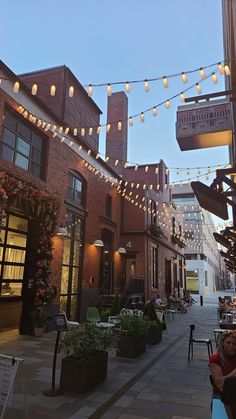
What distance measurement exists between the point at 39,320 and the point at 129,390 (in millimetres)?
5069

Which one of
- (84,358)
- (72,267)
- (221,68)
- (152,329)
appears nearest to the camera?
(84,358)

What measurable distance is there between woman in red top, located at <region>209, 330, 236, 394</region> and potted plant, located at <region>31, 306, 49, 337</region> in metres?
7.04

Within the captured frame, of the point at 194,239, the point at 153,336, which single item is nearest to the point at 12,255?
the point at 153,336

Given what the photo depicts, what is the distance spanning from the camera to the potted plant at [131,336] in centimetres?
735

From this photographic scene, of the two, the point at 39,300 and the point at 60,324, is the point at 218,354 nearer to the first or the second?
the point at 60,324

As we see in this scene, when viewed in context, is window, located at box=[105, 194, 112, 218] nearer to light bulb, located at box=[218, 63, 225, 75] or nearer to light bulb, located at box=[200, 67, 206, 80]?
light bulb, located at box=[200, 67, 206, 80]

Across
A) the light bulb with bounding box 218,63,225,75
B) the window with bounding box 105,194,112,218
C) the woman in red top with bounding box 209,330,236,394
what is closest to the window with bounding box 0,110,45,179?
the light bulb with bounding box 218,63,225,75

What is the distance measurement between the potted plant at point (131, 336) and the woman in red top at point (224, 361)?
13.7 ft

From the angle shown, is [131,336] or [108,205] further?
[108,205]

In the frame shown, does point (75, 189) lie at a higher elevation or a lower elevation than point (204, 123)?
higher

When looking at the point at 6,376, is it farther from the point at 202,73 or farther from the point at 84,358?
the point at 202,73

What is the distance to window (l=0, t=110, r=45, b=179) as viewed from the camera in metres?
9.17

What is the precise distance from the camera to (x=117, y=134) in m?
20.5

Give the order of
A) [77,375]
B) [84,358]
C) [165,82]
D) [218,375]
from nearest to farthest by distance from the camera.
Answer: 1. [218,375]
2. [77,375]
3. [84,358]
4. [165,82]
